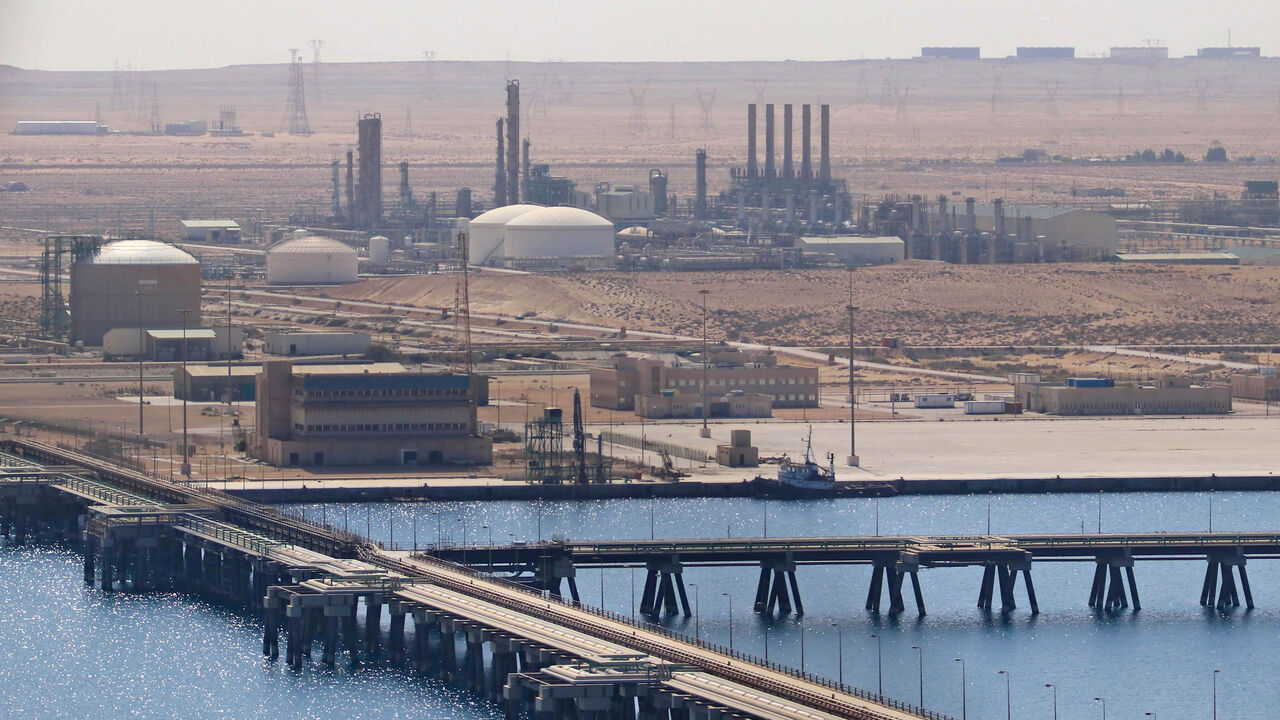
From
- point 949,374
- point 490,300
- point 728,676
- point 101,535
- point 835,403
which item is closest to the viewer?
point 728,676

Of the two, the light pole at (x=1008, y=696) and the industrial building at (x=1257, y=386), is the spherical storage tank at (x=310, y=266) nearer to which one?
the industrial building at (x=1257, y=386)

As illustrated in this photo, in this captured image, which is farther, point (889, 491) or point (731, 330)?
point (731, 330)

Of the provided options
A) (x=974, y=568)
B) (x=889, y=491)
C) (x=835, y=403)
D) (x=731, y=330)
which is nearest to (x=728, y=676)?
(x=974, y=568)

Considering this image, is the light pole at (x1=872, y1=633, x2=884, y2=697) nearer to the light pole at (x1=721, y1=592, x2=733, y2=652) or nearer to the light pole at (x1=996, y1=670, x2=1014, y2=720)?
the light pole at (x1=996, y1=670, x2=1014, y2=720)

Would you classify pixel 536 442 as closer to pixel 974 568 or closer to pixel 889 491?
pixel 889 491

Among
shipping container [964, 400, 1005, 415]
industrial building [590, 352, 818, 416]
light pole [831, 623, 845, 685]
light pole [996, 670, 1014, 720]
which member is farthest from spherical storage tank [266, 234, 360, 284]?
light pole [996, 670, 1014, 720]

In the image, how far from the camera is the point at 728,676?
49062 millimetres

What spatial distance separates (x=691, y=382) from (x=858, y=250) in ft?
193

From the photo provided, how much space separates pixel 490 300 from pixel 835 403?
4315 cm

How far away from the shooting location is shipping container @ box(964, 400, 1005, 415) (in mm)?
99562

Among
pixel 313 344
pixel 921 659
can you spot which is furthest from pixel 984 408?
pixel 921 659

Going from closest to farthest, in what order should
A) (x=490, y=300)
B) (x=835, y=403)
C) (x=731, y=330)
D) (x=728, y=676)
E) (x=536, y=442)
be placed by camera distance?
(x=728, y=676) < (x=536, y=442) < (x=835, y=403) < (x=731, y=330) < (x=490, y=300)

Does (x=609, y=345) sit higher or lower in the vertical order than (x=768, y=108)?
lower

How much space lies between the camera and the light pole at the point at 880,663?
53094 millimetres
